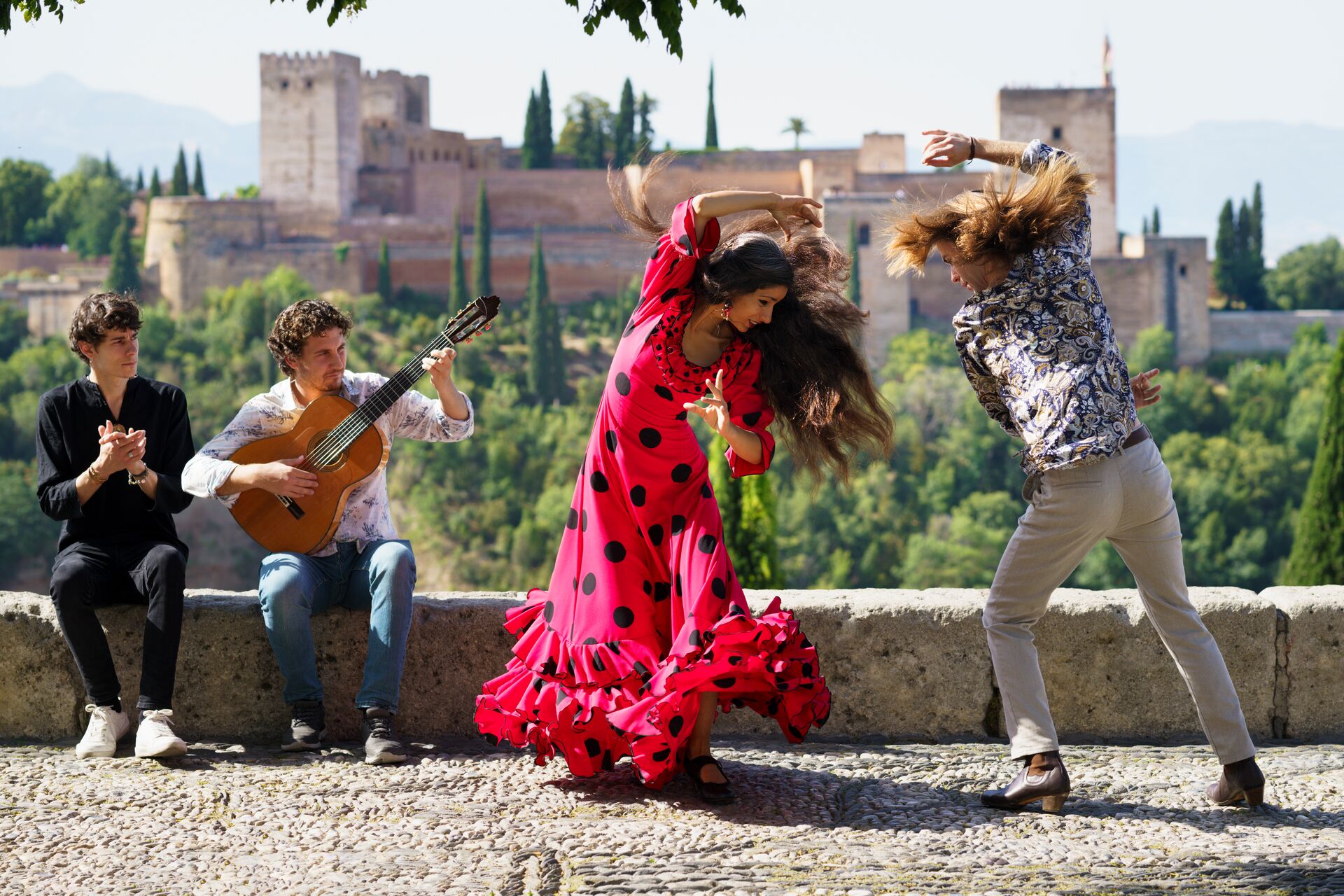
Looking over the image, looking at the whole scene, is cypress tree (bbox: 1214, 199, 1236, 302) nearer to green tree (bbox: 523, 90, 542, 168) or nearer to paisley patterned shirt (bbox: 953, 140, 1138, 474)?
green tree (bbox: 523, 90, 542, 168)

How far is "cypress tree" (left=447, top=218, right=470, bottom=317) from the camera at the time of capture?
47688 millimetres

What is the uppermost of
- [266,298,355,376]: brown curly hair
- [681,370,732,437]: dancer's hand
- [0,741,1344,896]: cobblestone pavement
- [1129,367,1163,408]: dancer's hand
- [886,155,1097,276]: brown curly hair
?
[886,155,1097,276]: brown curly hair

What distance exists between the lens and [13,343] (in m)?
46.7

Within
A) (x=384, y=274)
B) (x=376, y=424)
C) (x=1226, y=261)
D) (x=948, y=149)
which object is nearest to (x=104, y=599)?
(x=376, y=424)

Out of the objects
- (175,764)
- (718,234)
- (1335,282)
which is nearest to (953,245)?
(718,234)

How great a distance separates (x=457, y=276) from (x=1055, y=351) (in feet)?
151

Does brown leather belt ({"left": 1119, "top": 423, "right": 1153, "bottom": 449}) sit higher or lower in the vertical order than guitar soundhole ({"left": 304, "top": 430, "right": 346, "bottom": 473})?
higher

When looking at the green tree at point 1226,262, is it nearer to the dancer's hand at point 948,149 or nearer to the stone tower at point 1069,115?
the stone tower at point 1069,115

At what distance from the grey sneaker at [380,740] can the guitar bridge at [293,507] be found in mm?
505

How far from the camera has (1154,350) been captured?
45781mm

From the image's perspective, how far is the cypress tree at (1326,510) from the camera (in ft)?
49.5

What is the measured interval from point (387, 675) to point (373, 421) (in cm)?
62

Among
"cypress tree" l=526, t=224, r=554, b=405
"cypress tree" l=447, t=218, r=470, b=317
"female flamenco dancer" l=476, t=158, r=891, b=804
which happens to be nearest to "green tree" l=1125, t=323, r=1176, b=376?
"cypress tree" l=526, t=224, r=554, b=405

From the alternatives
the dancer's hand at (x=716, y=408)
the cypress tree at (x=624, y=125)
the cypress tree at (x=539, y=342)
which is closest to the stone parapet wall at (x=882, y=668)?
the dancer's hand at (x=716, y=408)
